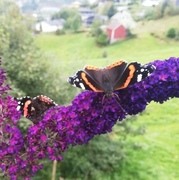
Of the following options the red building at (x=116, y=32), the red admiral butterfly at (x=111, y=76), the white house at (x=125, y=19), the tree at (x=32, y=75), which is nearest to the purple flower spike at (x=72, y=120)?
the red admiral butterfly at (x=111, y=76)

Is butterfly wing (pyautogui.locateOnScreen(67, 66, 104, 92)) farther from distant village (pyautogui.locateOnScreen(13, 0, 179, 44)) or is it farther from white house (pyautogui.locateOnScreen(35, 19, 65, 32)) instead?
white house (pyautogui.locateOnScreen(35, 19, 65, 32))

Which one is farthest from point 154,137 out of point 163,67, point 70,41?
point 70,41

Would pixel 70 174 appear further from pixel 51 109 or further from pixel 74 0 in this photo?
pixel 74 0

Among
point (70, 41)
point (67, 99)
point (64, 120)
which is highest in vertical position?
point (64, 120)

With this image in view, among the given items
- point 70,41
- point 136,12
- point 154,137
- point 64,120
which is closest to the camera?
point 64,120

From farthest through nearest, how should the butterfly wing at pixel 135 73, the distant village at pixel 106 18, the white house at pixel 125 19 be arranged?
the white house at pixel 125 19, the distant village at pixel 106 18, the butterfly wing at pixel 135 73

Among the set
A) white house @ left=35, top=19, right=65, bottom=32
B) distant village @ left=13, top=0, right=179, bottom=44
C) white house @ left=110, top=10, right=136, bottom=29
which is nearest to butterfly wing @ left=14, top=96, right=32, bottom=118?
distant village @ left=13, top=0, right=179, bottom=44

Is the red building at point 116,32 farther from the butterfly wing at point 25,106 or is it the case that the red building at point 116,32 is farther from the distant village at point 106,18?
the butterfly wing at point 25,106
